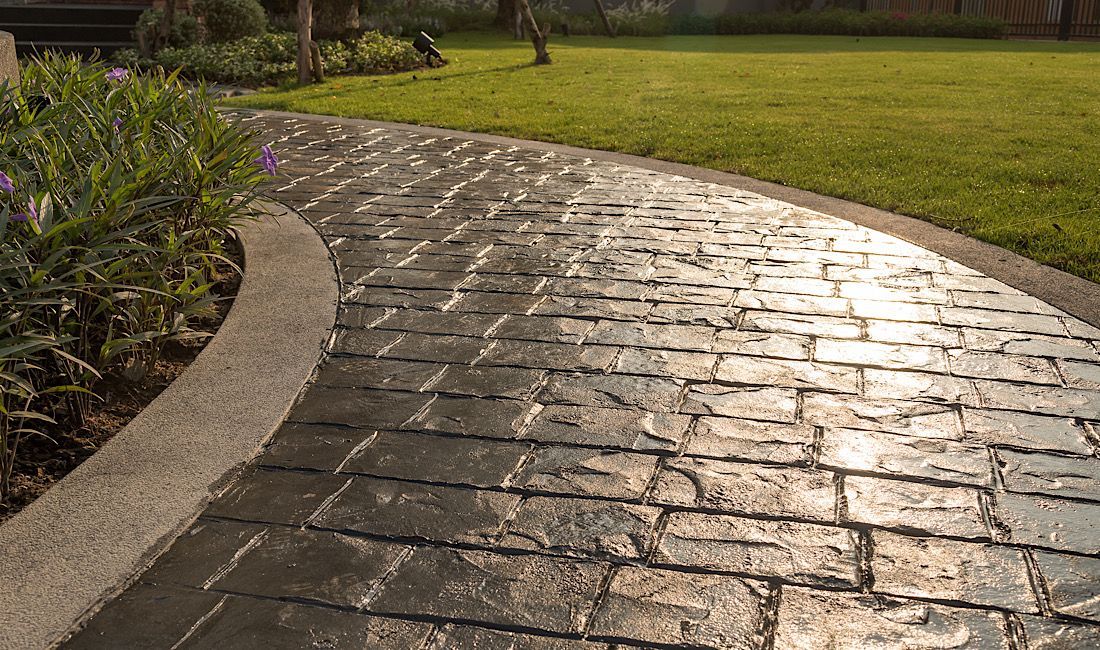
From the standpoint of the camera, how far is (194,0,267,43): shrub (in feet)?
52.7

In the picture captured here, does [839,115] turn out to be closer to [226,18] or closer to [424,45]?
[424,45]

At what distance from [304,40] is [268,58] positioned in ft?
6.43

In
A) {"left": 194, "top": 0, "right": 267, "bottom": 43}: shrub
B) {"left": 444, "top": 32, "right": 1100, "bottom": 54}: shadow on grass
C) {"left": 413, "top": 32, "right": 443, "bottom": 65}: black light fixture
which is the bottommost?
{"left": 444, "top": 32, "right": 1100, "bottom": 54}: shadow on grass

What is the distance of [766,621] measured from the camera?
95.8 inches

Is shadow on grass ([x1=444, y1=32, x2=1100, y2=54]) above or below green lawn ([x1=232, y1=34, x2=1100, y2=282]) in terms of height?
above

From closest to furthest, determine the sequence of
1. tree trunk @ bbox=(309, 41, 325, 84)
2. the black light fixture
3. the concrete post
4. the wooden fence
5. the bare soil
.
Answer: the bare soil → the concrete post → tree trunk @ bbox=(309, 41, 325, 84) → the black light fixture → the wooden fence

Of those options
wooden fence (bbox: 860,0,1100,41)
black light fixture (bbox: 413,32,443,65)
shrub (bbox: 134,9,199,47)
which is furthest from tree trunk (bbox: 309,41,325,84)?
wooden fence (bbox: 860,0,1100,41)

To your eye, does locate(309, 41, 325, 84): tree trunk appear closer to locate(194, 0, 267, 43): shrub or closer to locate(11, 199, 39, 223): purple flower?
locate(194, 0, 267, 43): shrub

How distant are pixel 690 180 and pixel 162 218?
14.8ft

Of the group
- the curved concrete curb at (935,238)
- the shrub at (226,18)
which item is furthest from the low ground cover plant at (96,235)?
the shrub at (226,18)

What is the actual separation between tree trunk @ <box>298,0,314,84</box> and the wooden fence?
20447 mm

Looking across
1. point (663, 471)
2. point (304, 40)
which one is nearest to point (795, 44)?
point (304, 40)

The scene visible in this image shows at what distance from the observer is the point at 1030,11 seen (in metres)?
27.6

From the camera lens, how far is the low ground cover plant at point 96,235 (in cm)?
318
